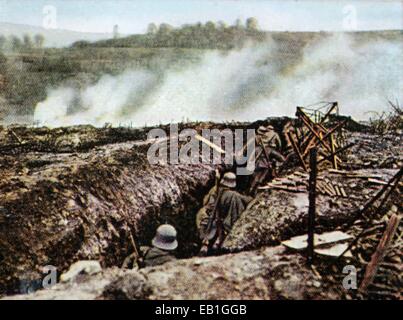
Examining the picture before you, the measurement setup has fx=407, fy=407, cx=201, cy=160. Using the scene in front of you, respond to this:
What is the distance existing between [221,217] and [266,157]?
205 centimetres

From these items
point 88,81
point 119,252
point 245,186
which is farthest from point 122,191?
point 88,81

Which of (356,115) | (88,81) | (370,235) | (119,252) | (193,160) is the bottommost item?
(119,252)

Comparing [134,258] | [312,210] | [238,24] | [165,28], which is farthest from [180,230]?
[238,24]

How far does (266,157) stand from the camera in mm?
8359

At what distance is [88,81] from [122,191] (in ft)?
15.0

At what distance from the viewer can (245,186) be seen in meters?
8.56

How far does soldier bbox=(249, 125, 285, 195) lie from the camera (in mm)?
8312

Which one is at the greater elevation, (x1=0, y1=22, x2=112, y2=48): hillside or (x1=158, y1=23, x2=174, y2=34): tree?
(x1=158, y1=23, x2=174, y2=34): tree

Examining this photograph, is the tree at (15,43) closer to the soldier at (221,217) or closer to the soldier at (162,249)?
the soldier at (221,217)

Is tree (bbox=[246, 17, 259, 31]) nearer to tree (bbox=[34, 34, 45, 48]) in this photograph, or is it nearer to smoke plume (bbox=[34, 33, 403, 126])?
smoke plume (bbox=[34, 33, 403, 126])

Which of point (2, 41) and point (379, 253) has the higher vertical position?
point (2, 41)

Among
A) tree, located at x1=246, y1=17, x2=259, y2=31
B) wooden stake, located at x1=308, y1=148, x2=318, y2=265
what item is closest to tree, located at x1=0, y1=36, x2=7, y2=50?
tree, located at x1=246, y1=17, x2=259, y2=31

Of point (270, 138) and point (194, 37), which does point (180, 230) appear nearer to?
point (270, 138)

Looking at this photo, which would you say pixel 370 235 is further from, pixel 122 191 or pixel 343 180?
pixel 122 191
